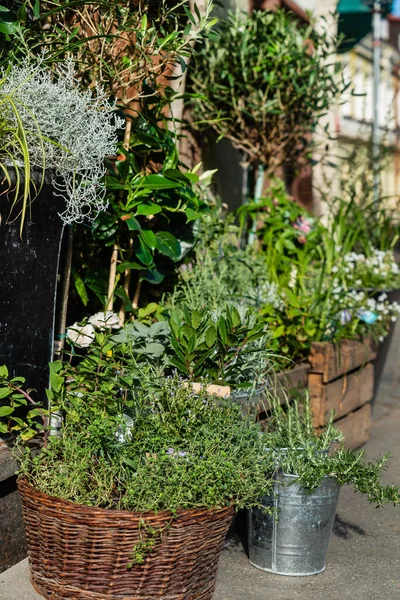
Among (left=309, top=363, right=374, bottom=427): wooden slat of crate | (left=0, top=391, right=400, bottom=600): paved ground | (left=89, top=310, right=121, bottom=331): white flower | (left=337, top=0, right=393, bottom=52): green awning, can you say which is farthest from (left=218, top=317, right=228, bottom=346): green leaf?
(left=337, top=0, right=393, bottom=52): green awning

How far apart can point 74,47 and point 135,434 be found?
1.37 meters

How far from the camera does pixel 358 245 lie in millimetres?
5707

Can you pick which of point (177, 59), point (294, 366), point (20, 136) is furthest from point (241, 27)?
point (20, 136)

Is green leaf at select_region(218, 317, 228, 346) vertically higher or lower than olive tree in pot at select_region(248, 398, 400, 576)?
higher

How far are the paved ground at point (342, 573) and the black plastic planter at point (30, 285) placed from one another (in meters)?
0.74

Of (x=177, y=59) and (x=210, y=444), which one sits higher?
(x=177, y=59)

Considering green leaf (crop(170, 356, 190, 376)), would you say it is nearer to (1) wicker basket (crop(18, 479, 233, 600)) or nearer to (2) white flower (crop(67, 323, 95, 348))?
(2) white flower (crop(67, 323, 95, 348))

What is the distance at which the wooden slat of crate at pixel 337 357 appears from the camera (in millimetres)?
4148

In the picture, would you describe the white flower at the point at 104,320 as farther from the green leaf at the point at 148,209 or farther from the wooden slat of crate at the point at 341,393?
the wooden slat of crate at the point at 341,393

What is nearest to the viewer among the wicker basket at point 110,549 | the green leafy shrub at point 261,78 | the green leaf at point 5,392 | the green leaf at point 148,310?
the wicker basket at point 110,549

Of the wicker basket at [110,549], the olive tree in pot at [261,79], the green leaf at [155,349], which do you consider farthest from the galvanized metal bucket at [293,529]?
the olive tree in pot at [261,79]

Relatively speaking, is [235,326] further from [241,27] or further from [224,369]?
[241,27]

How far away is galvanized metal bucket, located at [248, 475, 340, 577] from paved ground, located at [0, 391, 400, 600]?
5 cm

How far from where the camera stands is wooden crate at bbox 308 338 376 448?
13.7 feet
